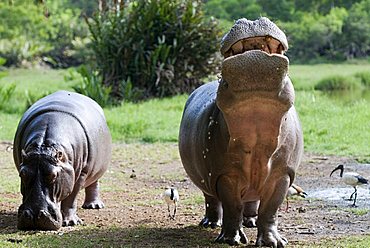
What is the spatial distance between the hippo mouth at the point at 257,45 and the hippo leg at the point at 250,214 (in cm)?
155

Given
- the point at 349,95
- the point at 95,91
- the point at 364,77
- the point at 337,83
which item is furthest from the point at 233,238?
the point at 364,77

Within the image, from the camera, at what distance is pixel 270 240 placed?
4.83 meters

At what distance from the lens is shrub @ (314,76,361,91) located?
818 inches

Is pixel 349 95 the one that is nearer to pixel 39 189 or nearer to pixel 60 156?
pixel 60 156

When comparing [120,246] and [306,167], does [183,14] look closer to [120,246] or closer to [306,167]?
[306,167]

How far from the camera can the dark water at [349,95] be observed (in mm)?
17875

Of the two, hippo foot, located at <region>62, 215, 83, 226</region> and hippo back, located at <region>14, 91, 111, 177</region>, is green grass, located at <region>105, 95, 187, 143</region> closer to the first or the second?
hippo back, located at <region>14, 91, 111, 177</region>

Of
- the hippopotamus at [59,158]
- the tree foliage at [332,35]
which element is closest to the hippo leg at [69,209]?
the hippopotamus at [59,158]

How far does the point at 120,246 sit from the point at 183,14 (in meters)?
11.4

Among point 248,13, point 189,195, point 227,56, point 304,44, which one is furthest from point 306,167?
point 248,13

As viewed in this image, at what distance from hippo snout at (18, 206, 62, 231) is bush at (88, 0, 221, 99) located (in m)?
10.3

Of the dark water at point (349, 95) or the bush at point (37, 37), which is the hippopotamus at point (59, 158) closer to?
the dark water at point (349, 95)

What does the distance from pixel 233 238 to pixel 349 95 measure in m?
14.6

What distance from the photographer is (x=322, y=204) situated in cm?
650
